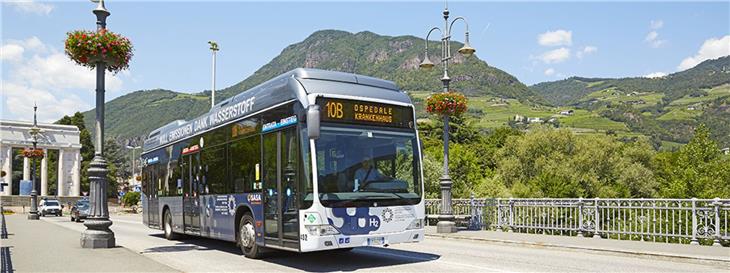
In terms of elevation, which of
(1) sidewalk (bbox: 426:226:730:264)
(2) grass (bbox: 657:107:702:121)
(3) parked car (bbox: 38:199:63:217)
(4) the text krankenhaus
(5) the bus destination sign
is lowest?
(3) parked car (bbox: 38:199:63:217)

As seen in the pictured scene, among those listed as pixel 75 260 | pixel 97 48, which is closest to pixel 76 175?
pixel 97 48

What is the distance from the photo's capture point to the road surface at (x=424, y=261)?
11.3 m

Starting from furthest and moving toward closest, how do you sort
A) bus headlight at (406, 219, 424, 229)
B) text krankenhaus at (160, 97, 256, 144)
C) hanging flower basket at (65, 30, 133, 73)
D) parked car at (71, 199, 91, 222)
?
parked car at (71, 199, 91, 222), hanging flower basket at (65, 30, 133, 73), text krankenhaus at (160, 97, 256, 144), bus headlight at (406, 219, 424, 229)

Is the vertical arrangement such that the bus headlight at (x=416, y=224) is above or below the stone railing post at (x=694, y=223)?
above

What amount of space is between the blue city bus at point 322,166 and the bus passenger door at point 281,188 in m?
0.02

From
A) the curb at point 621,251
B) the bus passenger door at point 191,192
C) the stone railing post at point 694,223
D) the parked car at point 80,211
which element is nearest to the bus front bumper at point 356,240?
the curb at point 621,251

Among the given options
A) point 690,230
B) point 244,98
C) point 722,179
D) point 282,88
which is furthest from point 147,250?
point 722,179

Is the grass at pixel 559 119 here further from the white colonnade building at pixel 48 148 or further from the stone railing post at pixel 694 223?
the stone railing post at pixel 694 223

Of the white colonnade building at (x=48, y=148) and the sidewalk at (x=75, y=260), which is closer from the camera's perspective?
the sidewalk at (x=75, y=260)

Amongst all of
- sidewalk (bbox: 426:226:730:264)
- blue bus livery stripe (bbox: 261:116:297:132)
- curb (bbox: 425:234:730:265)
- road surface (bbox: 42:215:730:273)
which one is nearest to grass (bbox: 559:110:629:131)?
sidewalk (bbox: 426:226:730:264)

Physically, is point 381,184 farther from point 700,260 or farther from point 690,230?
point 690,230

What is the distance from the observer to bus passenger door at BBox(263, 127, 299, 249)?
35.4 feet

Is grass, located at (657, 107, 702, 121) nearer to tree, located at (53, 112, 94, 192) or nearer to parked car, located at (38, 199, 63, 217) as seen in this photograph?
tree, located at (53, 112, 94, 192)

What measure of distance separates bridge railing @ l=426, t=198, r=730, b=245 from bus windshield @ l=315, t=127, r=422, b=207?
8.22 metres
